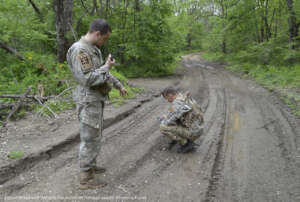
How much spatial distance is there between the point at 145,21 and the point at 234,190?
12.1m

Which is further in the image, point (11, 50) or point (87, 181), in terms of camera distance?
point (11, 50)

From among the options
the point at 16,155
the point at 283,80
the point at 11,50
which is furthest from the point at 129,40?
the point at 16,155

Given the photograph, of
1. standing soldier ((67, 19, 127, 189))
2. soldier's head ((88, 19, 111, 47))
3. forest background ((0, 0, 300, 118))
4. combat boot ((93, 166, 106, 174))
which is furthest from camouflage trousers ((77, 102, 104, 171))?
forest background ((0, 0, 300, 118))

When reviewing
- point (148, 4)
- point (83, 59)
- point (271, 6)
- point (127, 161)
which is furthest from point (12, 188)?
point (271, 6)

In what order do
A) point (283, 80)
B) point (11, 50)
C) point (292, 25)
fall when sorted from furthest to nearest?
point (292, 25) < point (283, 80) < point (11, 50)

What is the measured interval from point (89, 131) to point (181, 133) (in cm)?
182

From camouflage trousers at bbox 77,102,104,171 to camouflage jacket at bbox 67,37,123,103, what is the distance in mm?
122

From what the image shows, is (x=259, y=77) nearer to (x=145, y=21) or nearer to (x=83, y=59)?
(x=145, y=21)

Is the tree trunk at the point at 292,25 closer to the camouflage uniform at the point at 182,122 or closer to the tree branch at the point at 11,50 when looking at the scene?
the camouflage uniform at the point at 182,122

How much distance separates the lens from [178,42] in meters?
14.9

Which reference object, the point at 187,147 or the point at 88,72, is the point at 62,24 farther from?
the point at 187,147

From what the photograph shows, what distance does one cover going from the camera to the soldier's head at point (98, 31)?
2.96 m

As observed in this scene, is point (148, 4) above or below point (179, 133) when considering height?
above

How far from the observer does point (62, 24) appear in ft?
28.5
